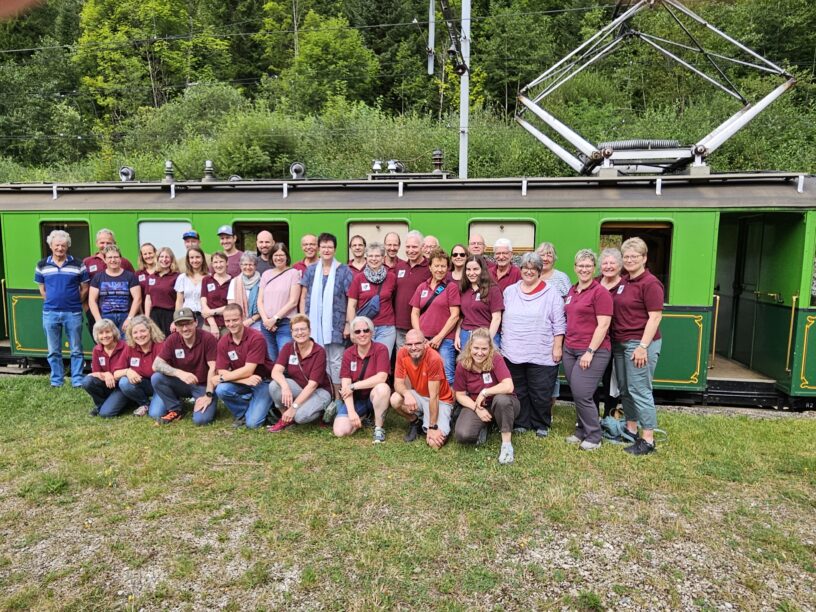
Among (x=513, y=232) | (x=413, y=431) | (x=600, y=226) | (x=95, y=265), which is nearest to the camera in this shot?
(x=413, y=431)

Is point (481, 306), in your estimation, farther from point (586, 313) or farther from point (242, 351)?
point (242, 351)

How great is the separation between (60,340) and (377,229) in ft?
14.6

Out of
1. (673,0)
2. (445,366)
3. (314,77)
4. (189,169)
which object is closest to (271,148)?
(189,169)

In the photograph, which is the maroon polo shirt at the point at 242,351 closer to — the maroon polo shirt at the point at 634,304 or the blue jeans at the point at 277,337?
the blue jeans at the point at 277,337

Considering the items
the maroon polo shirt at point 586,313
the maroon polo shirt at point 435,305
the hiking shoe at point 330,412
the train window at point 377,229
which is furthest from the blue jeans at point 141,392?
the maroon polo shirt at point 586,313

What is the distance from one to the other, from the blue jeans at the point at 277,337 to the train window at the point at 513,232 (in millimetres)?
2612

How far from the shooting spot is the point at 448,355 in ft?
18.2

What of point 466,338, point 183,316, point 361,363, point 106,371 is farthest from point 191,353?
point 466,338

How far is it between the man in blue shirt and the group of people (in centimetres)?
88

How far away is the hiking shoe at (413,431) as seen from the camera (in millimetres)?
5398

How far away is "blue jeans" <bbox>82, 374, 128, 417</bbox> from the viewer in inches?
236

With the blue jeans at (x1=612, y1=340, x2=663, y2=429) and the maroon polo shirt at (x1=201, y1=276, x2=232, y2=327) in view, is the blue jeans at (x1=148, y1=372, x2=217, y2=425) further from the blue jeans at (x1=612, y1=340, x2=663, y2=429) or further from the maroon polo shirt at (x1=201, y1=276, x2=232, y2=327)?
the blue jeans at (x1=612, y1=340, x2=663, y2=429)

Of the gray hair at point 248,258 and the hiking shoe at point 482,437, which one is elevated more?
the gray hair at point 248,258

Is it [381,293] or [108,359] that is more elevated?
[381,293]
